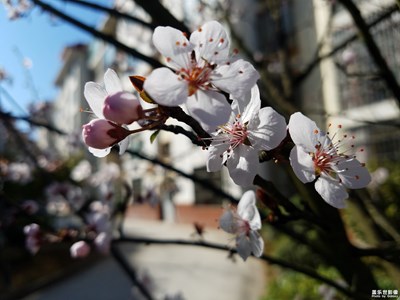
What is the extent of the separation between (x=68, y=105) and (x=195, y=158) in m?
13.6

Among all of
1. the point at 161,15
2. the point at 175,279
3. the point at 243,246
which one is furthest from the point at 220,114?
the point at 175,279

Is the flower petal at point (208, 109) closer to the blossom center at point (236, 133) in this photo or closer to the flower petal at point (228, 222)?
the blossom center at point (236, 133)

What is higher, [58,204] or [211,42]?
[211,42]

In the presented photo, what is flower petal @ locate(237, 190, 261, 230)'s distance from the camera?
101 centimetres

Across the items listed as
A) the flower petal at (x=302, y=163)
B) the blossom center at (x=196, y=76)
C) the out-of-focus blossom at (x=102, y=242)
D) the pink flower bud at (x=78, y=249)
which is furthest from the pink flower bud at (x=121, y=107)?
the out-of-focus blossom at (x=102, y=242)

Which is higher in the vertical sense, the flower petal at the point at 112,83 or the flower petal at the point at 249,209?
the flower petal at the point at 112,83

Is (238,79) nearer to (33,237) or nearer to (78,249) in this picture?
(78,249)

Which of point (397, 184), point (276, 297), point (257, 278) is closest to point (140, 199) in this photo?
point (276, 297)

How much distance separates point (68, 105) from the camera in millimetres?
20500

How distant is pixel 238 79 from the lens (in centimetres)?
59

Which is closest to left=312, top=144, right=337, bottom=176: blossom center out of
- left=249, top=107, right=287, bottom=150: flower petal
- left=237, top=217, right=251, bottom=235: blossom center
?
left=249, top=107, right=287, bottom=150: flower petal

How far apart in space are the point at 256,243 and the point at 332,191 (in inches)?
13.4

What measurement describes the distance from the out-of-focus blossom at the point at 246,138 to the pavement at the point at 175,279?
300 centimetres

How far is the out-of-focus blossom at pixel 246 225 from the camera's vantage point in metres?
0.94
